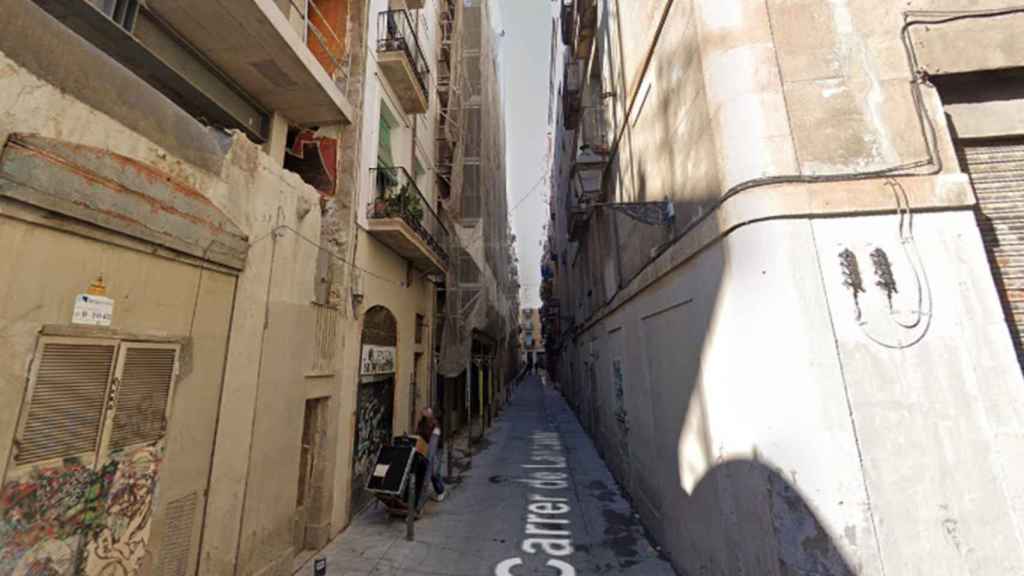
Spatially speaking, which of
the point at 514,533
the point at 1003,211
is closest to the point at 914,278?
the point at 1003,211

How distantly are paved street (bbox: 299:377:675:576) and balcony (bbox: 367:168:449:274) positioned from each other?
5015mm

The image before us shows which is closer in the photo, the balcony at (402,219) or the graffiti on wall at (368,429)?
the graffiti on wall at (368,429)

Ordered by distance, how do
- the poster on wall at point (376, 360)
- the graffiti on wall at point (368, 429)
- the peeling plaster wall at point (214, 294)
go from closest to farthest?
the peeling plaster wall at point (214, 294) → the graffiti on wall at point (368, 429) → the poster on wall at point (376, 360)

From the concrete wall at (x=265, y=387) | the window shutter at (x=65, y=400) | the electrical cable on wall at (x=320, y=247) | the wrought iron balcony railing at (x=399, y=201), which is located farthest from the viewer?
the wrought iron balcony railing at (x=399, y=201)

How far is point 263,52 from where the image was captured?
17.9 feet

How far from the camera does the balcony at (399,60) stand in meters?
7.95

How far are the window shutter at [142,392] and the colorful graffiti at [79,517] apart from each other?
0.14 meters

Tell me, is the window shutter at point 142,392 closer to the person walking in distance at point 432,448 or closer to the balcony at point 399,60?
the person walking in distance at point 432,448

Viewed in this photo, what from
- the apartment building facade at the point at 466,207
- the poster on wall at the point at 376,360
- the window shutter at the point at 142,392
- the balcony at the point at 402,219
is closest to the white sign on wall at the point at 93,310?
the window shutter at the point at 142,392

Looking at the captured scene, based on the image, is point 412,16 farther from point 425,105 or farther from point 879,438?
point 879,438

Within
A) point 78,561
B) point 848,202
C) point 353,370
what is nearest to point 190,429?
point 78,561

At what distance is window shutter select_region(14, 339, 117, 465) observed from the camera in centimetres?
267

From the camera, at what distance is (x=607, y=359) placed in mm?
9703

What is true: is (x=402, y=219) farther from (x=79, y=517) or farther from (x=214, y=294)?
(x=79, y=517)
